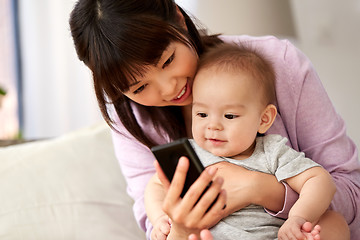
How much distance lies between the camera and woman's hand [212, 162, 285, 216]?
1003 millimetres

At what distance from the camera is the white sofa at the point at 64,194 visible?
143 cm

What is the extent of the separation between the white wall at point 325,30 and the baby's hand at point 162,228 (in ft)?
4.96

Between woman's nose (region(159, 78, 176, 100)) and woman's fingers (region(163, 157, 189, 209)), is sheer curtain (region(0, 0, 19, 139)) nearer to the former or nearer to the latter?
woman's nose (region(159, 78, 176, 100))

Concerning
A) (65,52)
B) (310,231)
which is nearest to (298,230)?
(310,231)

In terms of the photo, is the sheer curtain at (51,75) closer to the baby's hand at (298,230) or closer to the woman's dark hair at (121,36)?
the woman's dark hair at (121,36)

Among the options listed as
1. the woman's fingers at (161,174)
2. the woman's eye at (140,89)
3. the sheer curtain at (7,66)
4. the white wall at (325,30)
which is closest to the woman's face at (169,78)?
the woman's eye at (140,89)

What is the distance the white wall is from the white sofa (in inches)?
49.3

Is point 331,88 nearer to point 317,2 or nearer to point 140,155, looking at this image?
point 317,2

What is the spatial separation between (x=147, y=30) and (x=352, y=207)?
2.14 ft

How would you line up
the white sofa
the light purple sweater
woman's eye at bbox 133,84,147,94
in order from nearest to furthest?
woman's eye at bbox 133,84,147,94 → the light purple sweater → the white sofa

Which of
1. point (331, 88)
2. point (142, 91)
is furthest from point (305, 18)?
point (142, 91)

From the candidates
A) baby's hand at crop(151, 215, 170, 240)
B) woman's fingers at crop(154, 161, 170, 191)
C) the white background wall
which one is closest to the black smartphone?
woman's fingers at crop(154, 161, 170, 191)

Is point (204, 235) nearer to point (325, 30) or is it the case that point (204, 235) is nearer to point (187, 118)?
point (187, 118)

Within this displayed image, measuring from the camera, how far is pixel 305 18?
260 cm
